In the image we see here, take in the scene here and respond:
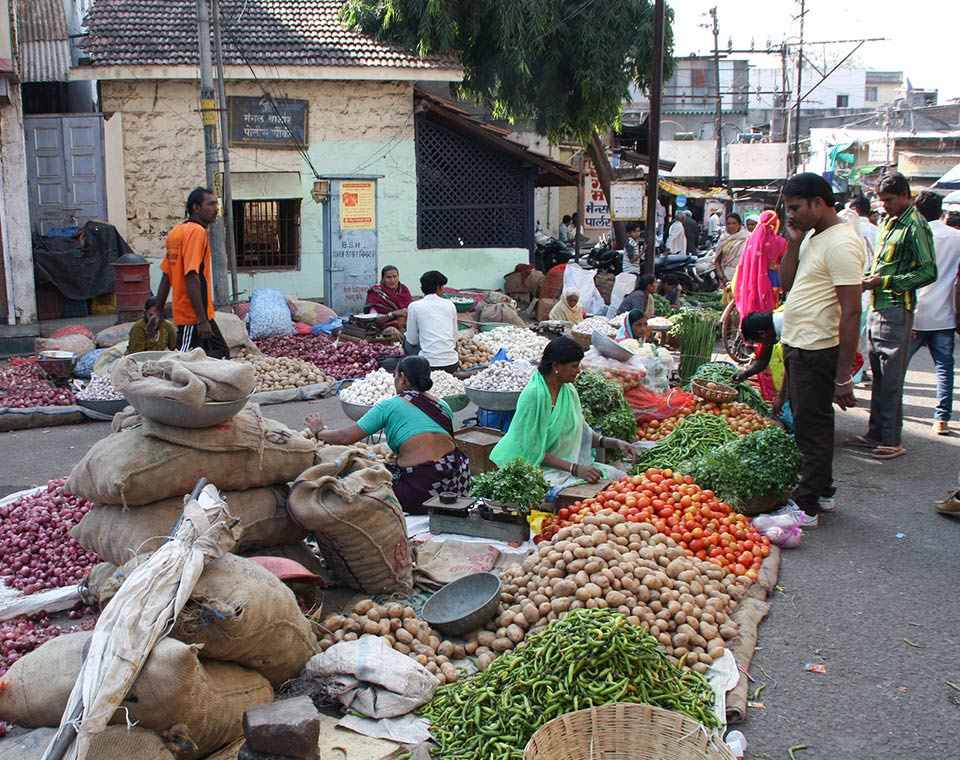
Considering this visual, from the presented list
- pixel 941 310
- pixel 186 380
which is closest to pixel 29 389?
pixel 186 380

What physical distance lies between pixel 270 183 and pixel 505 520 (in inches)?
448

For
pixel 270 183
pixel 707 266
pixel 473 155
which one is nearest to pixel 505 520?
pixel 270 183

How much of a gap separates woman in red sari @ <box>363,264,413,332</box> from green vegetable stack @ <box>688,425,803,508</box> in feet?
22.1

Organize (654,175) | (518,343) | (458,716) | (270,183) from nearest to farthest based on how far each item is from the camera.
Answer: (458,716)
(518,343)
(654,175)
(270,183)

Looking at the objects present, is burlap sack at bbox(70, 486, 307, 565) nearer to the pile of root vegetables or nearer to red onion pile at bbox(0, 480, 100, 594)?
red onion pile at bbox(0, 480, 100, 594)

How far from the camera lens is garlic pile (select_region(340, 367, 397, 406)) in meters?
7.65

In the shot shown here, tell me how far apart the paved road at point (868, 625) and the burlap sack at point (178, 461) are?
2.46 meters

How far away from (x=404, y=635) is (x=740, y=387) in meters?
4.47

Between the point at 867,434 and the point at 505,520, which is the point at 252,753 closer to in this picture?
the point at 505,520

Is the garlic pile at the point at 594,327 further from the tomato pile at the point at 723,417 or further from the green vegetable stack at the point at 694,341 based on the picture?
the tomato pile at the point at 723,417

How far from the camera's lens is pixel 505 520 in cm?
541

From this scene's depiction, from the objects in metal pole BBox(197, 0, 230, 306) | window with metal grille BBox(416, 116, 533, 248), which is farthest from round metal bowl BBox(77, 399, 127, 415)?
window with metal grille BBox(416, 116, 533, 248)

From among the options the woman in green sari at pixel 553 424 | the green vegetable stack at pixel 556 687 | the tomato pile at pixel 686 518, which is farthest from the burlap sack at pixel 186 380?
the woman in green sari at pixel 553 424

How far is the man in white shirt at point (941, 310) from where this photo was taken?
25.9 feet
